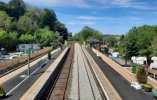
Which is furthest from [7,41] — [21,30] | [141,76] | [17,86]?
[141,76]

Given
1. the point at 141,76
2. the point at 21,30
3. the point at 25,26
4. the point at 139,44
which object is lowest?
the point at 141,76

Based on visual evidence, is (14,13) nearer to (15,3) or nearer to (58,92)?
(15,3)

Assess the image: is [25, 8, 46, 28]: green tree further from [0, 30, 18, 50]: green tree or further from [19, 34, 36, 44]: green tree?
[0, 30, 18, 50]: green tree

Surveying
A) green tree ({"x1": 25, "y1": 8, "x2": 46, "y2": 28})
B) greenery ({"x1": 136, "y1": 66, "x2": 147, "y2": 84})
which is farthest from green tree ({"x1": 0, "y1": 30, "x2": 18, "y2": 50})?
green tree ({"x1": 25, "y1": 8, "x2": 46, "y2": 28})

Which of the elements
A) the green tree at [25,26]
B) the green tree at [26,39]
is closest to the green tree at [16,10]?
the green tree at [25,26]

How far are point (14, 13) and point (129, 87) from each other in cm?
16416

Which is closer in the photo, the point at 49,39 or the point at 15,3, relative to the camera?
the point at 49,39

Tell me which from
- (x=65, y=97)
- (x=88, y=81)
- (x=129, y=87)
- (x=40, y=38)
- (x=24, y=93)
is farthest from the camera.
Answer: (x=40, y=38)

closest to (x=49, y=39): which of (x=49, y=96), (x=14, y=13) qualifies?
(x=14, y=13)

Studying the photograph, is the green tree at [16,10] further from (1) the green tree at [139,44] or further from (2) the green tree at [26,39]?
(1) the green tree at [139,44]

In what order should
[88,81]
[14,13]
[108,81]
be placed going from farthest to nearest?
[14,13], [88,81], [108,81]

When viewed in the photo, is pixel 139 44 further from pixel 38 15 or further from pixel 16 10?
pixel 16 10

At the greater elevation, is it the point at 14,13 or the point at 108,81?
the point at 14,13

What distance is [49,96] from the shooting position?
28.6 metres
